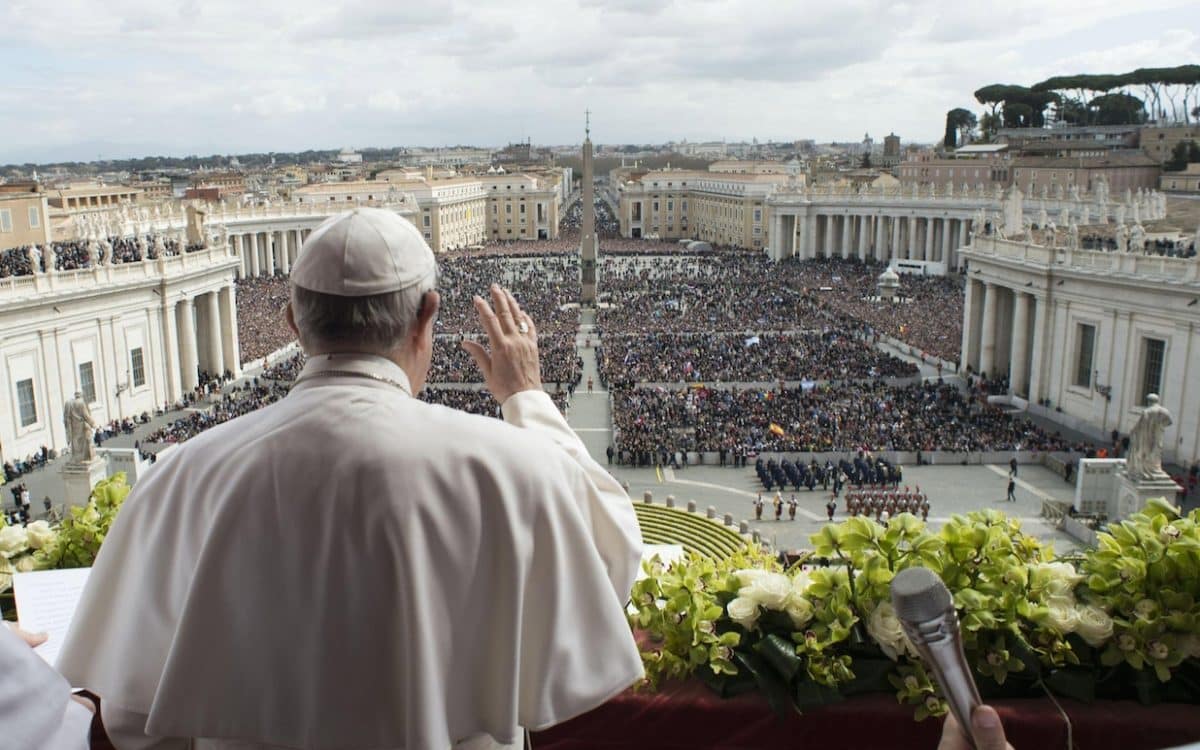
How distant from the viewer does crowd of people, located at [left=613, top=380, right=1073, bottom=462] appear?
29688mm

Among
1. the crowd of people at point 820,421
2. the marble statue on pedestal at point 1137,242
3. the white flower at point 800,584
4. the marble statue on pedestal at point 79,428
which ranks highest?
the white flower at point 800,584

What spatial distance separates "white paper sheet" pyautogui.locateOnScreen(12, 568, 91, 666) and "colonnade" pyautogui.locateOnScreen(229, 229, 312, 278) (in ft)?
228

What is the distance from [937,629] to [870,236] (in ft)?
267

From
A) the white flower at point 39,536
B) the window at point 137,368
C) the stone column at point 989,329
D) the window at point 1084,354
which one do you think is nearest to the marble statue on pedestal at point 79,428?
the white flower at point 39,536

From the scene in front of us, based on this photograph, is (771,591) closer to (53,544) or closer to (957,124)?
(53,544)

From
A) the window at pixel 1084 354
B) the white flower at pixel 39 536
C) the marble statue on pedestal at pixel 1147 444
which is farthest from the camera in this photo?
the window at pixel 1084 354

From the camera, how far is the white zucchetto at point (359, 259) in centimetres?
261

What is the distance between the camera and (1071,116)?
389ft

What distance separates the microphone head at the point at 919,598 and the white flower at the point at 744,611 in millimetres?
1861

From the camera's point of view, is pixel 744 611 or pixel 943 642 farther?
pixel 744 611

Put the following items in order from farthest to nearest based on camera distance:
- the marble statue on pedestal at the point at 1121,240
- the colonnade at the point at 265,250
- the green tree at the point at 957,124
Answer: the green tree at the point at 957,124 → the colonnade at the point at 265,250 → the marble statue on pedestal at the point at 1121,240

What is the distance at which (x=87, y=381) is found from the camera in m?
33.8

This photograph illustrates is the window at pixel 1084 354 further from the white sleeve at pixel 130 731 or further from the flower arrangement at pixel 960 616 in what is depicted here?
the white sleeve at pixel 130 731

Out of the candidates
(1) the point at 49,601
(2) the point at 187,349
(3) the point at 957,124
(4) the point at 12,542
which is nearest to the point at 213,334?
(2) the point at 187,349
